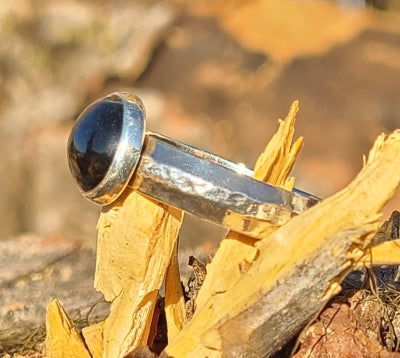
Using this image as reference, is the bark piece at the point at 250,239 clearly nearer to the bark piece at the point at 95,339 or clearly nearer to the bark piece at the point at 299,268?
the bark piece at the point at 299,268

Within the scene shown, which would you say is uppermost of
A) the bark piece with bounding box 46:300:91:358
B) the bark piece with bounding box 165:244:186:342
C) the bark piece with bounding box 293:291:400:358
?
the bark piece with bounding box 293:291:400:358

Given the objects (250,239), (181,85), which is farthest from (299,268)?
(181,85)

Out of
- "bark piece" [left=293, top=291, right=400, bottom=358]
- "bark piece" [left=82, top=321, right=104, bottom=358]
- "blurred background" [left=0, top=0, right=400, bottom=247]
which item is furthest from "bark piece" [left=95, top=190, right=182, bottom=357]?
"blurred background" [left=0, top=0, right=400, bottom=247]

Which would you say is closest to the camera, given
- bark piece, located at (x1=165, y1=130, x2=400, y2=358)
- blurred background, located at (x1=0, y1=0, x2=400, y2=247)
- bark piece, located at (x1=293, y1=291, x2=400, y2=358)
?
bark piece, located at (x1=165, y1=130, x2=400, y2=358)

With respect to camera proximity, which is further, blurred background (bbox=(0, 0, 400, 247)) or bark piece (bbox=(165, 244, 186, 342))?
blurred background (bbox=(0, 0, 400, 247))

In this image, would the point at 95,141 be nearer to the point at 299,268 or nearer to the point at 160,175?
the point at 160,175

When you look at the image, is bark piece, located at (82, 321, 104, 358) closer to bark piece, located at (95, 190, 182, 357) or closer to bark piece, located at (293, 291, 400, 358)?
bark piece, located at (95, 190, 182, 357)
